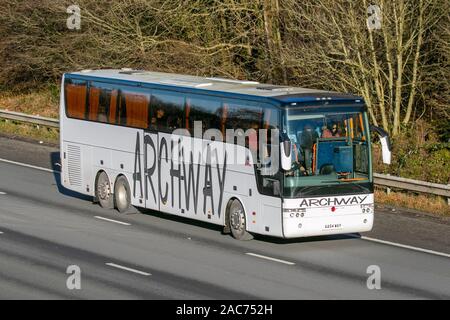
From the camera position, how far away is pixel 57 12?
4159 centimetres

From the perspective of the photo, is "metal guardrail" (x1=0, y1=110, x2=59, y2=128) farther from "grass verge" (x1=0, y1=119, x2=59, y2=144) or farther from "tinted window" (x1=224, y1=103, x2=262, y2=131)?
"tinted window" (x1=224, y1=103, x2=262, y2=131)

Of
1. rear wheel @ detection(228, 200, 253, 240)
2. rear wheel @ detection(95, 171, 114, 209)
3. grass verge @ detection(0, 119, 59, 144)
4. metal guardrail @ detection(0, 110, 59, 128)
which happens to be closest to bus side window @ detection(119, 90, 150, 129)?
rear wheel @ detection(95, 171, 114, 209)

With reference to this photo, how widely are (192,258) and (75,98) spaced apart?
7.73 m

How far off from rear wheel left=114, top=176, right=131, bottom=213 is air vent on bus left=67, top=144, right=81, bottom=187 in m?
1.65

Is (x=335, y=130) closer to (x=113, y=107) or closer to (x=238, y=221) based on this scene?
(x=238, y=221)

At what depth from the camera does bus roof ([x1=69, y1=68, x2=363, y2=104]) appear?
21.9 m

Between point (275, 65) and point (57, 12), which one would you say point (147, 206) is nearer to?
point (275, 65)

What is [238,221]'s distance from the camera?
22.9 m

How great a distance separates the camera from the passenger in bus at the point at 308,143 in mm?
21609

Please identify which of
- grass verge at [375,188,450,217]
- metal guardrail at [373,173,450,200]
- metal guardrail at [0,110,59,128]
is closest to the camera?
grass verge at [375,188,450,217]

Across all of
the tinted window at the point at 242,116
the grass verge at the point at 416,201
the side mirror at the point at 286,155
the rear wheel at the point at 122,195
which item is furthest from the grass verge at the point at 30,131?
the side mirror at the point at 286,155
